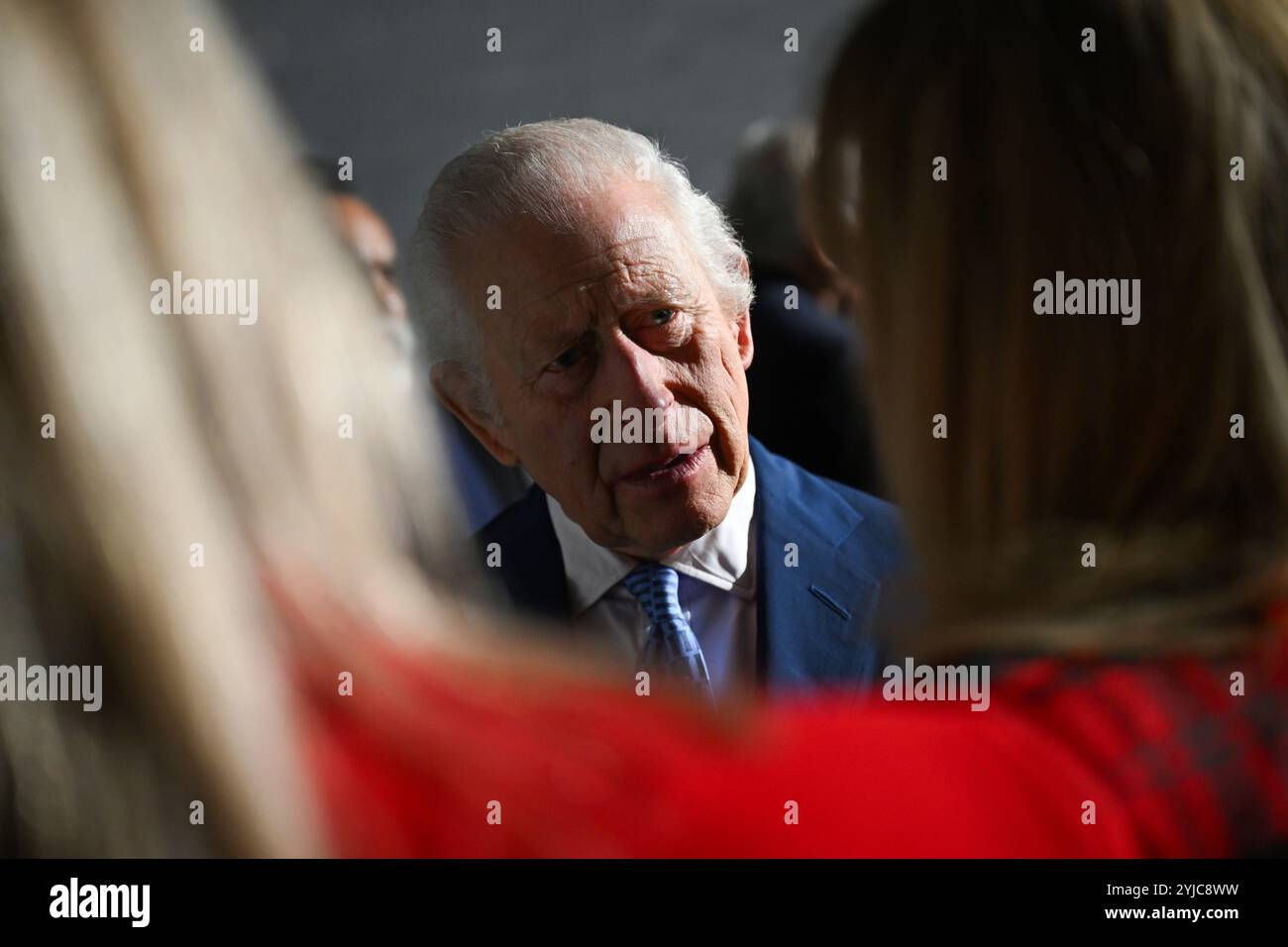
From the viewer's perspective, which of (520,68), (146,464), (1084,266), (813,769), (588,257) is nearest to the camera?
(146,464)

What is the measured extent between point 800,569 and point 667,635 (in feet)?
0.73

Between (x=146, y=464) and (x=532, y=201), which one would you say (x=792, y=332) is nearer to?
(x=532, y=201)

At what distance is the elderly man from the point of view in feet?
5.96

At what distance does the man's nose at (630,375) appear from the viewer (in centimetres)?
181

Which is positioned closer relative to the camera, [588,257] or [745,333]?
[588,257]

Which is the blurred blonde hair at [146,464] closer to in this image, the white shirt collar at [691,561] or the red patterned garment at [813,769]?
the red patterned garment at [813,769]

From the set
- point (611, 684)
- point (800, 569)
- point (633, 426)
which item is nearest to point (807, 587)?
point (800, 569)

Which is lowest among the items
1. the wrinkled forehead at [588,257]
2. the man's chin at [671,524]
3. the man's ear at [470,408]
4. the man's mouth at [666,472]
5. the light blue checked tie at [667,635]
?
the light blue checked tie at [667,635]

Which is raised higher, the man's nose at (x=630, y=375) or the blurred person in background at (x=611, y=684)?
the man's nose at (x=630, y=375)

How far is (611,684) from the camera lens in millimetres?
881

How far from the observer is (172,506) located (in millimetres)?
615

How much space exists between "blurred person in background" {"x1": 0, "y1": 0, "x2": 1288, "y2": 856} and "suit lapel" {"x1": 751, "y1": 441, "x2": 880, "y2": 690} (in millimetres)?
798

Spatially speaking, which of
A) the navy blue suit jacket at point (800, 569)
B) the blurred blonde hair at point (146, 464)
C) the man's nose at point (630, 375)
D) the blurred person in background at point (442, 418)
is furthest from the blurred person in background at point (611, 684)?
the blurred person in background at point (442, 418)

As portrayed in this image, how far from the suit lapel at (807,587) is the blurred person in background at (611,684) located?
80cm
